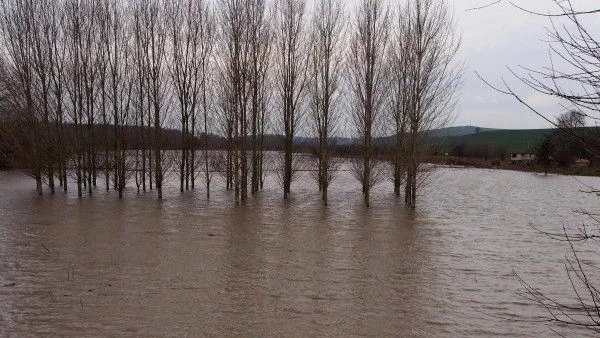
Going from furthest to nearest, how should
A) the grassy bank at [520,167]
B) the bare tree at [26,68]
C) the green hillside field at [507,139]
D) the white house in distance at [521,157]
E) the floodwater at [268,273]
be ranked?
1. the green hillside field at [507,139]
2. the white house in distance at [521,157]
3. the grassy bank at [520,167]
4. the bare tree at [26,68]
5. the floodwater at [268,273]

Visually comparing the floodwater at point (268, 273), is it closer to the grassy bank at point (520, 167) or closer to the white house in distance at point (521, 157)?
the grassy bank at point (520, 167)

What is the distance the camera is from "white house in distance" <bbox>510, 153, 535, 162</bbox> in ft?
219

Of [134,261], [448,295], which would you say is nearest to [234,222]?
[134,261]

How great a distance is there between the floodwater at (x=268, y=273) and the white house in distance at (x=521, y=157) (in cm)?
5620

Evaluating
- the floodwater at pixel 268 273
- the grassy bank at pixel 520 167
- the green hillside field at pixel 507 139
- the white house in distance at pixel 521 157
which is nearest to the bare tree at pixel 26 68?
the floodwater at pixel 268 273

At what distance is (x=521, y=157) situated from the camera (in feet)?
238

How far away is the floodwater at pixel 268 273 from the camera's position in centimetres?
584

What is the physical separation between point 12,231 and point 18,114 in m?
13.0

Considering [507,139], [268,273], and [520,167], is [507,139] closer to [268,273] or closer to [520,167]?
[520,167]

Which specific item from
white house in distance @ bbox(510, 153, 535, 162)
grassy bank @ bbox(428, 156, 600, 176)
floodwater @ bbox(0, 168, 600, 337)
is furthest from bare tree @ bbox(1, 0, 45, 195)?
white house in distance @ bbox(510, 153, 535, 162)

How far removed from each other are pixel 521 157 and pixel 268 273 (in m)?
74.6

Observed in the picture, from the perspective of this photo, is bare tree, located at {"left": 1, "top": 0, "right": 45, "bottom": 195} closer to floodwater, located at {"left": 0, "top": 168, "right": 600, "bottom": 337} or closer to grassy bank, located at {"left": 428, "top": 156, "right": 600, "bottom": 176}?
floodwater, located at {"left": 0, "top": 168, "right": 600, "bottom": 337}

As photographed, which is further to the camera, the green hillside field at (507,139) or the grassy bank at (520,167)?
the green hillside field at (507,139)

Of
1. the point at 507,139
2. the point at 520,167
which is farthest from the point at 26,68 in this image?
the point at 507,139
